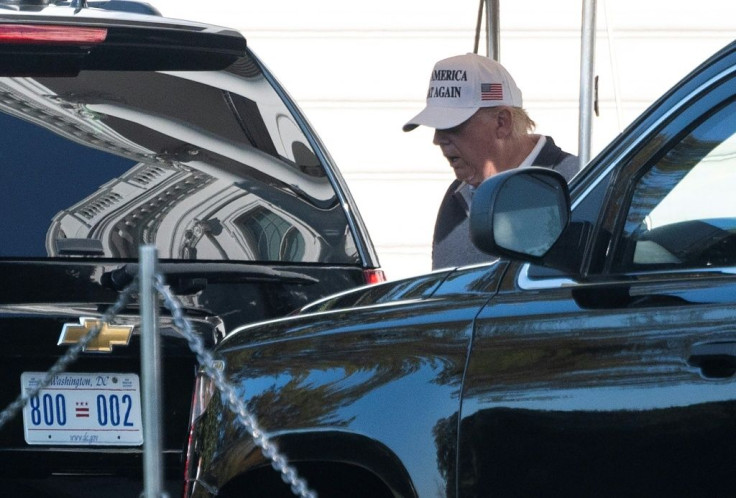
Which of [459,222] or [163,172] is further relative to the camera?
[459,222]

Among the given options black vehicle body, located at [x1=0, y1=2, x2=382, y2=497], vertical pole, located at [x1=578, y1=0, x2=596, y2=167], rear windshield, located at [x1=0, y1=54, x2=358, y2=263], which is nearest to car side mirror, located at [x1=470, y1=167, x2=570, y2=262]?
black vehicle body, located at [x1=0, y1=2, x2=382, y2=497]

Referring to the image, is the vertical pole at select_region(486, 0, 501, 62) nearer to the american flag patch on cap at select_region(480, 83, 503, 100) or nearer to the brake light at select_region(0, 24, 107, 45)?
the american flag patch on cap at select_region(480, 83, 503, 100)

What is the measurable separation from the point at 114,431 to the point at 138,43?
3.43 ft

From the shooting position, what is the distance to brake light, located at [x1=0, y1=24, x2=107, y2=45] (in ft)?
12.5

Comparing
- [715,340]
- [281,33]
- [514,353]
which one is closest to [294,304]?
[514,353]

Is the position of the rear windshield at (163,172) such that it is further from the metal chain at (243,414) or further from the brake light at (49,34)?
the metal chain at (243,414)

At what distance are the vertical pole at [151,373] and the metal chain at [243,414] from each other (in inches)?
1.0

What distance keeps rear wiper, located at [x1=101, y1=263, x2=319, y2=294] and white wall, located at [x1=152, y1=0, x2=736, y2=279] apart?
5.03 m

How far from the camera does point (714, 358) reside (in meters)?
2.28

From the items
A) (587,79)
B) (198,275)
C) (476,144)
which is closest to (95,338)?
(198,275)

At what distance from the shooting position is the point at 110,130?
13.0 ft

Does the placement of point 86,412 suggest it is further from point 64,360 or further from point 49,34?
point 49,34

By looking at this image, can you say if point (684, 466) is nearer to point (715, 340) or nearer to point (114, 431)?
point (715, 340)

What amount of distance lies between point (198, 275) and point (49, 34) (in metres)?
0.74
